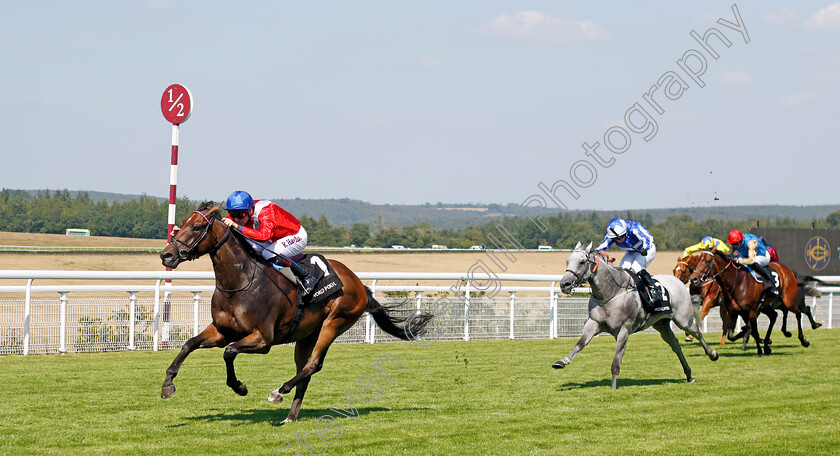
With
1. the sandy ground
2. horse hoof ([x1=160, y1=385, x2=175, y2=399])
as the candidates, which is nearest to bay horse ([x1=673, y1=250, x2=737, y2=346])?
horse hoof ([x1=160, y1=385, x2=175, y2=399])

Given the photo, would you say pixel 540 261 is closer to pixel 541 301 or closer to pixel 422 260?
pixel 422 260

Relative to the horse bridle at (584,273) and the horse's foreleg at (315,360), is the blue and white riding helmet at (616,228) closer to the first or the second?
the horse bridle at (584,273)

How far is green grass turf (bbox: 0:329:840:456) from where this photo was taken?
5.18m

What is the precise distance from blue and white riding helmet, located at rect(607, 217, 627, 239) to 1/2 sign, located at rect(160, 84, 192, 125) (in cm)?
591

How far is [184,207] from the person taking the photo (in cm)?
1142

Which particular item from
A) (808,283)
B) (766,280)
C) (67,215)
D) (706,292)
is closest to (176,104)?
(706,292)

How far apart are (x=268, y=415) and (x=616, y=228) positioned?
3992mm

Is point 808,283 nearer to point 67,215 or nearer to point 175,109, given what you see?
point 175,109

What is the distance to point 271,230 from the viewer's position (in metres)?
5.96

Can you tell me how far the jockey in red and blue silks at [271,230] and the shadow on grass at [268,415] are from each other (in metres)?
0.91

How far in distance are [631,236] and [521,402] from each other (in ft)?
8.62

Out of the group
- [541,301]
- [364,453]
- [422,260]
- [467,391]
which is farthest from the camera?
[422,260]

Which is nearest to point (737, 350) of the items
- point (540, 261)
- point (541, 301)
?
point (541, 301)

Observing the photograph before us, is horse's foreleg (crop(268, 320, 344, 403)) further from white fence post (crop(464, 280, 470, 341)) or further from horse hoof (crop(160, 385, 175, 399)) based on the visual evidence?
white fence post (crop(464, 280, 470, 341))
